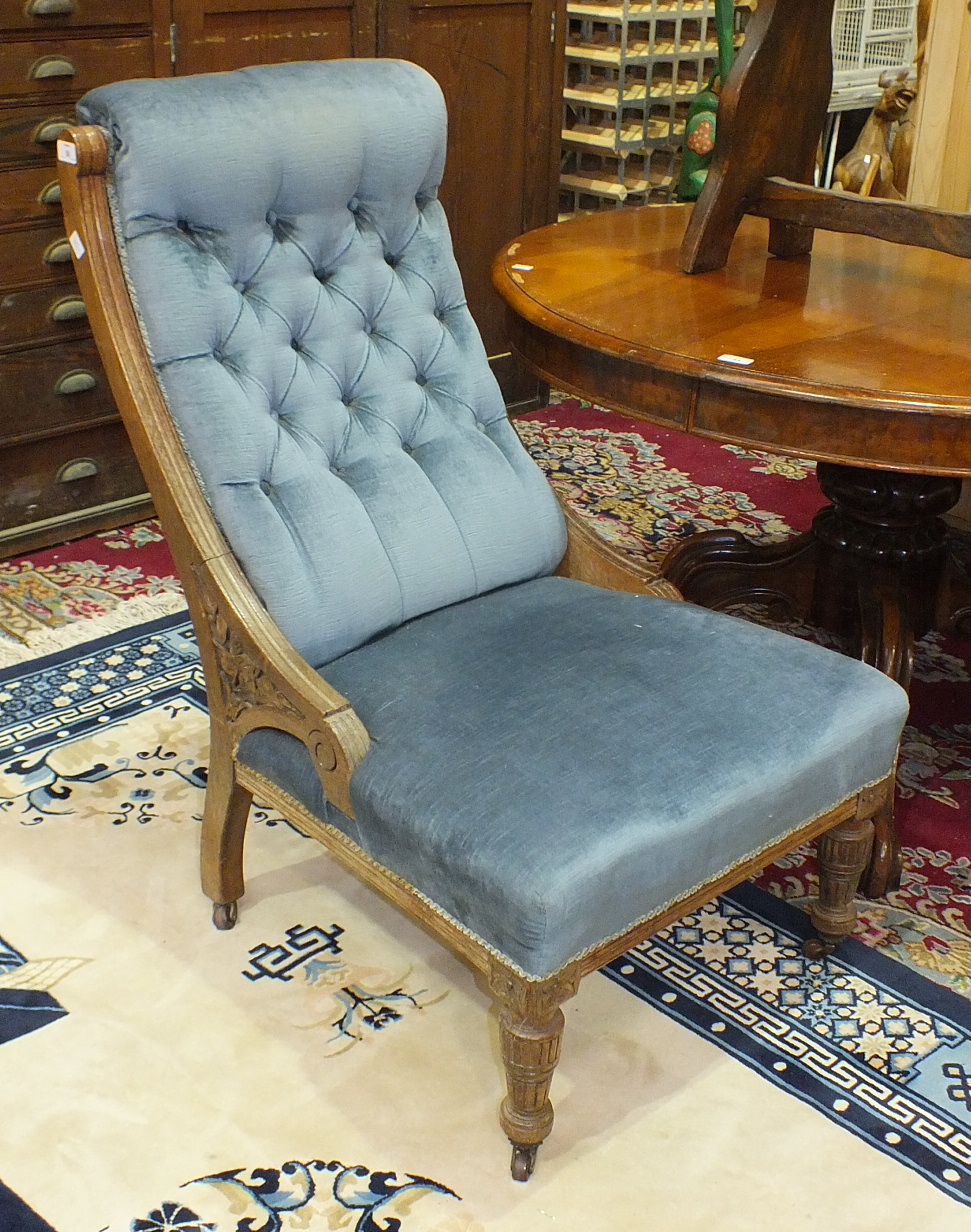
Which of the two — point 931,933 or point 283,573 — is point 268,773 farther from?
point 931,933

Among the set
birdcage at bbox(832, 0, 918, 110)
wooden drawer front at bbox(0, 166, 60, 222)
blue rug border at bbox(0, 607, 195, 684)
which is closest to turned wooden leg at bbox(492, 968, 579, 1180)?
blue rug border at bbox(0, 607, 195, 684)

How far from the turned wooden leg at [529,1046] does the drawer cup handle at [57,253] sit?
2.07 m

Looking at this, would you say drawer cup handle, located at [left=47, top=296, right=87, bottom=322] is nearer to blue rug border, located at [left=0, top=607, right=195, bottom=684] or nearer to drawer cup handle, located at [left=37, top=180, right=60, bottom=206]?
drawer cup handle, located at [left=37, top=180, right=60, bottom=206]

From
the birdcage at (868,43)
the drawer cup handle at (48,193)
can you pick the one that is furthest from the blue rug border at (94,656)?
the birdcage at (868,43)

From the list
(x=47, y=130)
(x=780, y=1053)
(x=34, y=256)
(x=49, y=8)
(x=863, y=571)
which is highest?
(x=49, y=8)

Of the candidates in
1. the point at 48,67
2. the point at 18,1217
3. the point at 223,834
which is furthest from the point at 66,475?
the point at 18,1217

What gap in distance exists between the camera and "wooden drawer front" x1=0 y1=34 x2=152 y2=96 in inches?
111

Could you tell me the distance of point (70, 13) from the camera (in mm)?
2850

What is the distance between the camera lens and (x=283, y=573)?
182 centimetres

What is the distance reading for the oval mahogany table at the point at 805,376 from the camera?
1.77 m

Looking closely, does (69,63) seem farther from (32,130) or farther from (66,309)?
(66,309)

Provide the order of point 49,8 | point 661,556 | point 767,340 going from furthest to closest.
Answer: point 661,556, point 49,8, point 767,340

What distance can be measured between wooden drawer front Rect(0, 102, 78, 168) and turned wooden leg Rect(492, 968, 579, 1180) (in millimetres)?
2072

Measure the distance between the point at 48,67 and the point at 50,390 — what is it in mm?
661
